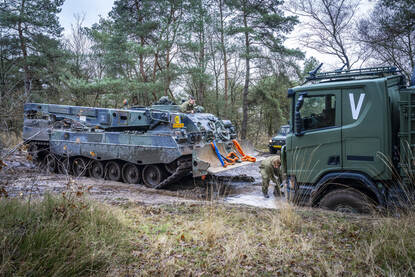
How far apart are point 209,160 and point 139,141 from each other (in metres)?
2.12

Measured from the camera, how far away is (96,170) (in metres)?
10.6

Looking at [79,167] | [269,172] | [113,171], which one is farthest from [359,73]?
[79,167]

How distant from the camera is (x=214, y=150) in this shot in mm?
9406

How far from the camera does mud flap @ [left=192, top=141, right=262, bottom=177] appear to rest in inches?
330

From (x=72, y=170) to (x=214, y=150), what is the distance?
5.54 m

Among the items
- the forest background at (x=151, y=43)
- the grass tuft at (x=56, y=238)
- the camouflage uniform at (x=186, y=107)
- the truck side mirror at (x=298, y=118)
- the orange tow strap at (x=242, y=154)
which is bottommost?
the grass tuft at (x=56, y=238)

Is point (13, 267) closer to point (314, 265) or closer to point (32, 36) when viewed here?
point (314, 265)

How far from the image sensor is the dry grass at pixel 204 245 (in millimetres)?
2979

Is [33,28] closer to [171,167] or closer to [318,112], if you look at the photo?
[171,167]

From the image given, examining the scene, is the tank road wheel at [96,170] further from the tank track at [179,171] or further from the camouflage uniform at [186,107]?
the camouflage uniform at [186,107]

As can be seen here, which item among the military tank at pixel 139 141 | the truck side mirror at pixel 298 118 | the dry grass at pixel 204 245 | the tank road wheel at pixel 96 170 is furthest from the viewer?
the tank road wheel at pixel 96 170

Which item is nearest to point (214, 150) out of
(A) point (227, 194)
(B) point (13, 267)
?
(A) point (227, 194)

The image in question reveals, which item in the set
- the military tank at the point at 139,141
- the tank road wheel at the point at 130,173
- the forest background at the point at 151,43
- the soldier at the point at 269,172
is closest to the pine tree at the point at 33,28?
the forest background at the point at 151,43

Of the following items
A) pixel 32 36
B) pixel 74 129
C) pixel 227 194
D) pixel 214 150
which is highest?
pixel 32 36
